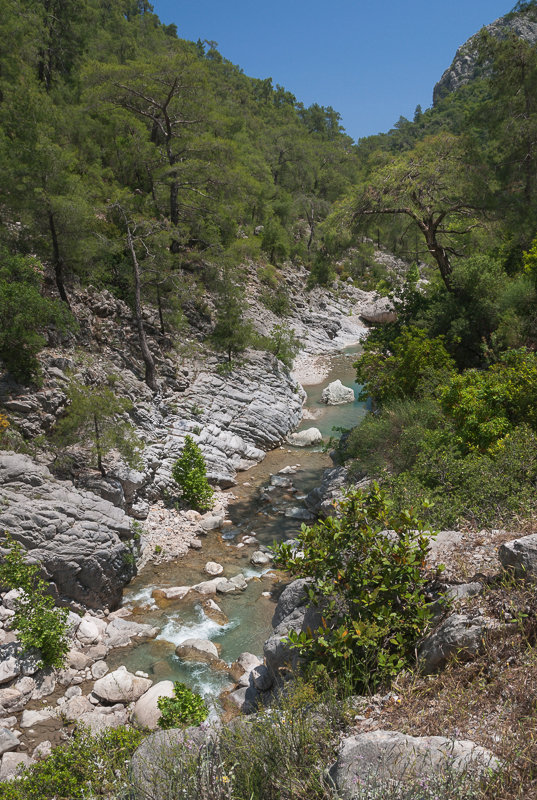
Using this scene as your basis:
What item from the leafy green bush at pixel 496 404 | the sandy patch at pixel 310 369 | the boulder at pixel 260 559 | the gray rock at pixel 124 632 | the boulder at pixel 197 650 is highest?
the leafy green bush at pixel 496 404

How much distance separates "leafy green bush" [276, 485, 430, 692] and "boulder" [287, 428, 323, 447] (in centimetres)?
1412

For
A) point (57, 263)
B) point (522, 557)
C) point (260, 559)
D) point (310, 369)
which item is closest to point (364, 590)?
point (522, 557)

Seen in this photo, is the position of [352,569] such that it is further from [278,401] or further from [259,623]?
[278,401]

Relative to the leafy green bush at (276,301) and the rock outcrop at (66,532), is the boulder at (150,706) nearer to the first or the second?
the rock outcrop at (66,532)

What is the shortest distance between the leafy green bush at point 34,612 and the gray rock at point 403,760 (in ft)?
22.3

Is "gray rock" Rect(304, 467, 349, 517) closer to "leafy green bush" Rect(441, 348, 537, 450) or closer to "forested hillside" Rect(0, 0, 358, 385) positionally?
"leafy green bush" Rect(441, 348, 537, 450)

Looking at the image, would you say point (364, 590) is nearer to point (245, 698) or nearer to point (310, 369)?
point (245, 698)

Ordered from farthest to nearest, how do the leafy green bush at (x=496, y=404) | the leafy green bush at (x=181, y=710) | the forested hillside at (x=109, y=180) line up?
the forested hillside at (x=109, y=180) < the leafy green bush at (x=496, y=404) < the leafy green bush at (x=181, y=710)

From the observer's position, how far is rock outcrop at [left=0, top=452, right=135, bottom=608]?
9852mm

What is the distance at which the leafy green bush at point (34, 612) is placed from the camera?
8422 mm

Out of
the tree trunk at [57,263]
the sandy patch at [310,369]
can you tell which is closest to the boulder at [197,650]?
the tree trunk at [57,263]

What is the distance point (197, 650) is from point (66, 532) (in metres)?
3.90

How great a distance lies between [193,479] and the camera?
1507cm

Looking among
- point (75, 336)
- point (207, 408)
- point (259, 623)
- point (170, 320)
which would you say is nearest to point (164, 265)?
point (170, 320)
